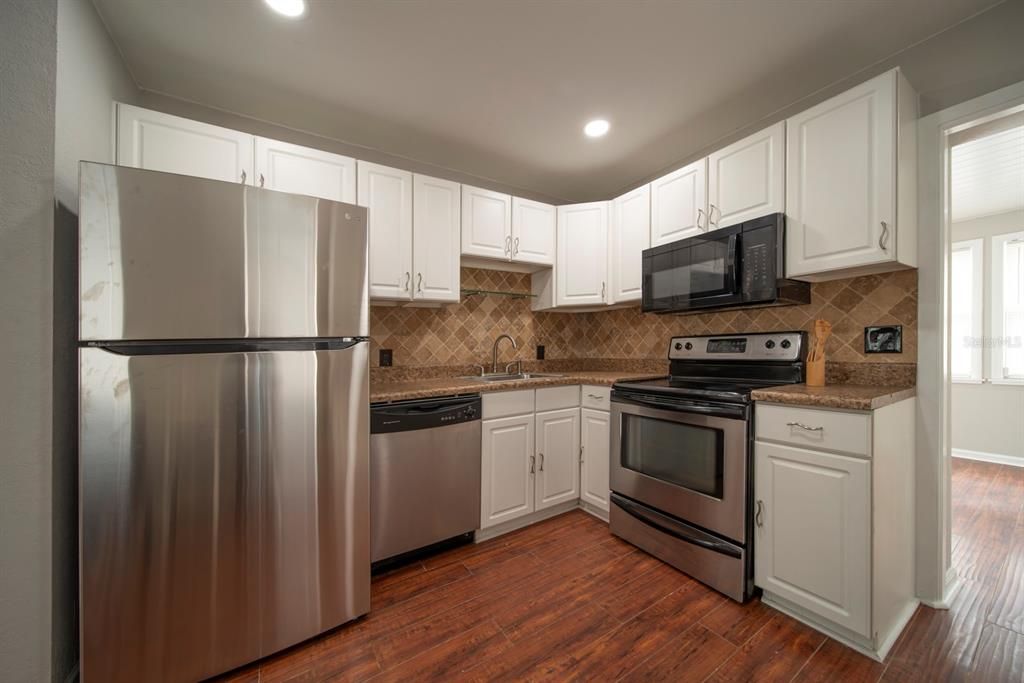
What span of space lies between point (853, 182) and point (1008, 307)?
387 cm

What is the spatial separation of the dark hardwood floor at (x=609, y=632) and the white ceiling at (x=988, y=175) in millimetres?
2208

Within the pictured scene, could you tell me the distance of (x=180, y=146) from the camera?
5.82 ft

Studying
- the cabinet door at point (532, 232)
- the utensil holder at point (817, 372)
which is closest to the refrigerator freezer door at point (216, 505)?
the cabinet door at point (532, 232)

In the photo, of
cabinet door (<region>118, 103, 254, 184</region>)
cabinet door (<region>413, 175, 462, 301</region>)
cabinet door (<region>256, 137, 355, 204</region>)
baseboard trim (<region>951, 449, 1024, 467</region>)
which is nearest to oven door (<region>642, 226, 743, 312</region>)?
cabinet door (<region>413, 175, 462, 301</region>)

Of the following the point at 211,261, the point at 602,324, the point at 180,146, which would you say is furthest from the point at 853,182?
the point at 180,146

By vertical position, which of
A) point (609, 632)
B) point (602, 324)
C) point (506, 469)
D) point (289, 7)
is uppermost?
point (289, 7)

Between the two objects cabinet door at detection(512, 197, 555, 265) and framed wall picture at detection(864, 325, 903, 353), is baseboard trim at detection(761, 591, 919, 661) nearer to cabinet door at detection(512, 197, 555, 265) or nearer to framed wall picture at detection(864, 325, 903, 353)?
framed wall picture at detection(864, 325, 903, 353)

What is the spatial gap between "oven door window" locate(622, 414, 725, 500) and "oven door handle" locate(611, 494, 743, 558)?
0.66ft

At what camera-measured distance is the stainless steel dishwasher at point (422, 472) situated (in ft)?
6.38

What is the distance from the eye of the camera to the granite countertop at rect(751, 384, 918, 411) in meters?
1.43

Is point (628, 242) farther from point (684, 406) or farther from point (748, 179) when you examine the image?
point (684, 406)

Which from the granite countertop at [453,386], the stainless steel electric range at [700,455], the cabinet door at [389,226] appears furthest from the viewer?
the cabinet door at [389,226]

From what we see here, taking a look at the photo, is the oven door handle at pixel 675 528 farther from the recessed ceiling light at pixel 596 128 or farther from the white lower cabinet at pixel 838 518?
the recessed ceiling light at pixel 596 128

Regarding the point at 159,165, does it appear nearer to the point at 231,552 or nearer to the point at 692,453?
the point at 231,552
